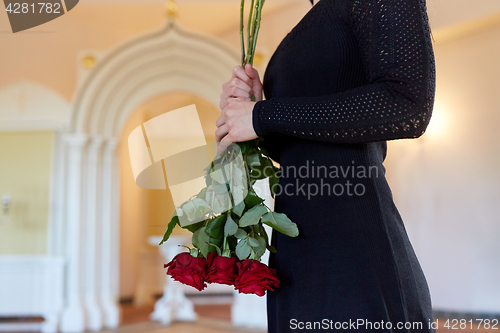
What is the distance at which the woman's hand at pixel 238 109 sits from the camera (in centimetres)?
62

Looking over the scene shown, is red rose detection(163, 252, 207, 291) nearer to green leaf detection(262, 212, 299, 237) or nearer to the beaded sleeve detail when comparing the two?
green leaf detection(262, 212, 299, 237)

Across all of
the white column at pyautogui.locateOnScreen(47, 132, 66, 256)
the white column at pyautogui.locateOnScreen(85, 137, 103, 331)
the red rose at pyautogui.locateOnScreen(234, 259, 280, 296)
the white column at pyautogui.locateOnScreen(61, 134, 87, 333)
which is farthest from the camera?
the white column at pyautogui.locateOnScreen(47, 132, 66, 256)

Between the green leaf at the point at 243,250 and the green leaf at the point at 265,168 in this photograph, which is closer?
the green leaf at the point at 243,250

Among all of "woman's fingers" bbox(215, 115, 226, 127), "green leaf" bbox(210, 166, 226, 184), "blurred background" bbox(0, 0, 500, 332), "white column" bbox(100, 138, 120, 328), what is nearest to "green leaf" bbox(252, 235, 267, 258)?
"green leaf" bbox(210, 166, 226, 184)

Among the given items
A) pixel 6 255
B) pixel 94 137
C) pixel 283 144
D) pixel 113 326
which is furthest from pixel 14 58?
pixel 283 144

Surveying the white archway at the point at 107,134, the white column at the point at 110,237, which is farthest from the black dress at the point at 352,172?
the white column at the point at 110,237

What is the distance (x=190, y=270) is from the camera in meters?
0.54

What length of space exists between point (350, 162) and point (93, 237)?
13.1 ft

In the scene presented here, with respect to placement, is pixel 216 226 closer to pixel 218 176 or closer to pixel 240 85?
pixel 218 176

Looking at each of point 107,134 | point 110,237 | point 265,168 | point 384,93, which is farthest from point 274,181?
point 107,134

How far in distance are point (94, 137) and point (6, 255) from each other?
5.13 feet

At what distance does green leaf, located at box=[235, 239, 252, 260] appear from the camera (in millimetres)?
590

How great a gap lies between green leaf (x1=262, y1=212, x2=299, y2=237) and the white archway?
391 cm

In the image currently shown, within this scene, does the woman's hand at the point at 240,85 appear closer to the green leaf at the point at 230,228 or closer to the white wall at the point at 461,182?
the green leaf at the point at 230,228
